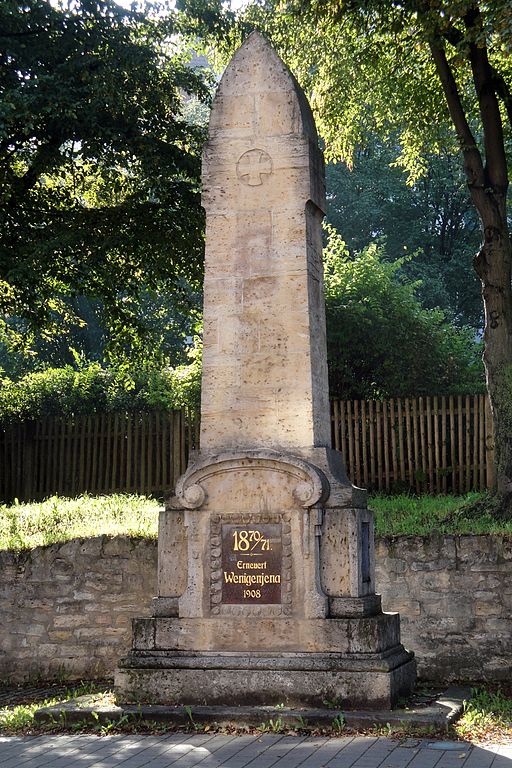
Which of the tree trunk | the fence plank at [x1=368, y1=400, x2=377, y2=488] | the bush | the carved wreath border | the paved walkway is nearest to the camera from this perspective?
the paved walkway

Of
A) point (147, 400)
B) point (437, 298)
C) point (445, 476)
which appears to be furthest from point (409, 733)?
point (437, 298)

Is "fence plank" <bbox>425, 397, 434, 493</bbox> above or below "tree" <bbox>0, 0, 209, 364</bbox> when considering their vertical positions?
below

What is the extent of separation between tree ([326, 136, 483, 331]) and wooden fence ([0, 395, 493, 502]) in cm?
1722

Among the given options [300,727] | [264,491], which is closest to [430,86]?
[264,491]

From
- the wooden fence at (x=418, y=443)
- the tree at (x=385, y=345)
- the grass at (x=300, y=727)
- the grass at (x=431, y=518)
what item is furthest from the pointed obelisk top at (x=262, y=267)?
the tree at (x=385, y=345)

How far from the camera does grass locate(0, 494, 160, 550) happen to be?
11977mm

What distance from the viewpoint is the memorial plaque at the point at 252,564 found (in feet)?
27.8

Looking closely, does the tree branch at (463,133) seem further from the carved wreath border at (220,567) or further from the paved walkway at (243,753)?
the paved walkway at (243,753)

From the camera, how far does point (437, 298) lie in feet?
106

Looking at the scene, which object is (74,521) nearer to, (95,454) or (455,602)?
(95,454)

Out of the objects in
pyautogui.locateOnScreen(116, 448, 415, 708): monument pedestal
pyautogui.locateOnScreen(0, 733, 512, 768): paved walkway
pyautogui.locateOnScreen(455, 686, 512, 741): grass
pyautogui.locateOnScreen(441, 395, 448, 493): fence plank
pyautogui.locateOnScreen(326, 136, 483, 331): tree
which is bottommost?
pyautogui.locateOnScreen(455, 686, 512, 741): grass

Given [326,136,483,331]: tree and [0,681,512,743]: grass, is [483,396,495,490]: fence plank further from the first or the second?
[326,136,483,331]: tree

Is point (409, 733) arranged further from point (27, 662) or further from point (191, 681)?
point (27, 662)

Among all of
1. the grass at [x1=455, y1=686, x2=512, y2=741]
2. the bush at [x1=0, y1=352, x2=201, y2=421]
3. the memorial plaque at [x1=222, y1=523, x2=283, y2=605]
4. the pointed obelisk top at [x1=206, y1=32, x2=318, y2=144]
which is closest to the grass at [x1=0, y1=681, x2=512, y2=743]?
the grass at [x1=455, y1=686, x2=512, y2=741]
